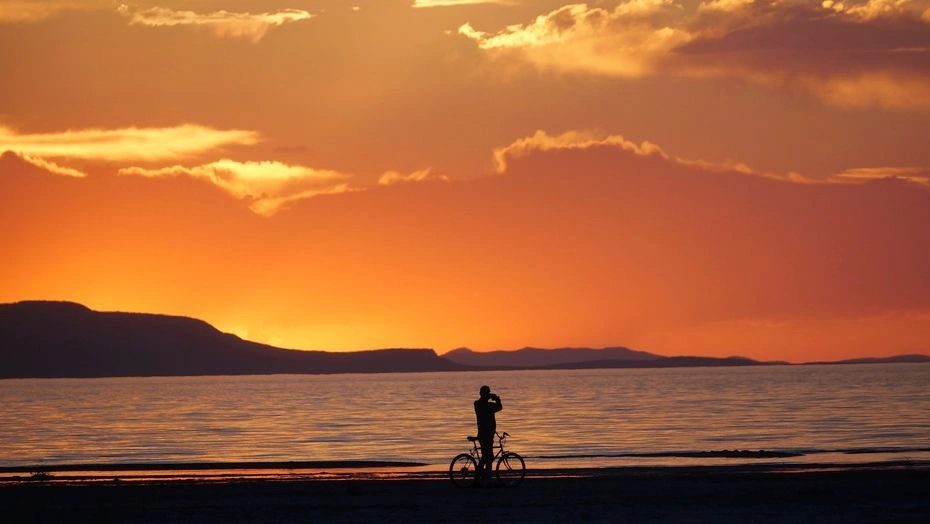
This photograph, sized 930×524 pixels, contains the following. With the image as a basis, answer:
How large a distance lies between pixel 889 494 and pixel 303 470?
24051 mm

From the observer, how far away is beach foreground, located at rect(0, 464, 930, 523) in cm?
2877

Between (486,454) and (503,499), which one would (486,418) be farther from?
(503,499)

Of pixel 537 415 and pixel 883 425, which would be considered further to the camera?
pixel 537 415

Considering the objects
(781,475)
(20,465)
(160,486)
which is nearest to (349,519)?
(160,486)

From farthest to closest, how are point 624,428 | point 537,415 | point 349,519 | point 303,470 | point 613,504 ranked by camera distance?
point 537,415
point 624,428
point 303,470
point 613,504
point 349,519

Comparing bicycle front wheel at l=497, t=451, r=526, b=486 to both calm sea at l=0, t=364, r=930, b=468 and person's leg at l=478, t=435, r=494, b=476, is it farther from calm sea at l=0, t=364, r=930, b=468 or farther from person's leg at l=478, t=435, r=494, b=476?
calm sea at l=0, t=364, r=930, b=468

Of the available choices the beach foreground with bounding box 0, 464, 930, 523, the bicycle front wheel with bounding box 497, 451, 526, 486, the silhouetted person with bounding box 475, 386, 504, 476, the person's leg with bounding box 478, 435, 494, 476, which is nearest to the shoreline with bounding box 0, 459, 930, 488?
the beach foreground with bounding box 0, 464, 930, 523

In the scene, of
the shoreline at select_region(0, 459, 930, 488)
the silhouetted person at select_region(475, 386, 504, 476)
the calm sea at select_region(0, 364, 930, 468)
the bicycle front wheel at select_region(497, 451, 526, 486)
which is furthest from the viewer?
the calm sea at select_region(0, 364, 930, 468)

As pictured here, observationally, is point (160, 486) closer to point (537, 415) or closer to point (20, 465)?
point (20, 465)

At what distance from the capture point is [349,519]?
94.4 ft

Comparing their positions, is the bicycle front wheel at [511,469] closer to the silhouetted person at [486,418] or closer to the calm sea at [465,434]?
the silhouetted person at [486,418]

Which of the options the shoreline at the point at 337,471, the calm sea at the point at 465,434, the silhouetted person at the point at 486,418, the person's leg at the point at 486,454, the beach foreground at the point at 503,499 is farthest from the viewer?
the calm sea at the point at 465,434

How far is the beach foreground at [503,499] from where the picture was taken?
28.8m

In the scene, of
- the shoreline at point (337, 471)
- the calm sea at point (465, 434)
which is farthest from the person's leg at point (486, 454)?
the calm sea at point (465, 434)
